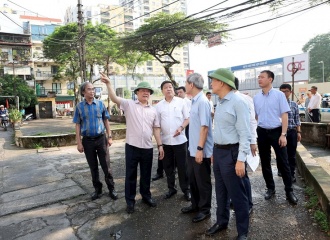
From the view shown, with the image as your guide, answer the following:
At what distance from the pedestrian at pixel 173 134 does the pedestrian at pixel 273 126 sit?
112 cm

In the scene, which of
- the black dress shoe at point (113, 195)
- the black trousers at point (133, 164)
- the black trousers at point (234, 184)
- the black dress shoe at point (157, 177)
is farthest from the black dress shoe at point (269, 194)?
the black dress shoe at point (113, 195)

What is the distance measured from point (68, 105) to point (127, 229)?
41.6 m

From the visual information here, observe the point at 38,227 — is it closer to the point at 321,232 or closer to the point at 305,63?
the point at 321,232

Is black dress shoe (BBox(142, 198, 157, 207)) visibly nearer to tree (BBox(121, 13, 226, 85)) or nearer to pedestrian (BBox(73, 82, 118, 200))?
pedestrian (BBox(73, 82, 118, 200))

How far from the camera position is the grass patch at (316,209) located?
277cm

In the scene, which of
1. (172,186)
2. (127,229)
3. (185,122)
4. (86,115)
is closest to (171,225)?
(127,229)

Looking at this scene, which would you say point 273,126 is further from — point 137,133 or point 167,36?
point 167,36

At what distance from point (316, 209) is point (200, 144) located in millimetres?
1722

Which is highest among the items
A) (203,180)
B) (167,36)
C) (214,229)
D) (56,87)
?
(167,36)

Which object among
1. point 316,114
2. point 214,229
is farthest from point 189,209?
point 316,114

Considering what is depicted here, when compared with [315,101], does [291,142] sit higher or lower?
lower

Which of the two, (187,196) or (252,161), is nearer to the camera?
(252,161)

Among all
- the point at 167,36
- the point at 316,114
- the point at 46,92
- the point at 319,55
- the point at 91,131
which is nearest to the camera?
the point at 91,131

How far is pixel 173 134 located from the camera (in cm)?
381
